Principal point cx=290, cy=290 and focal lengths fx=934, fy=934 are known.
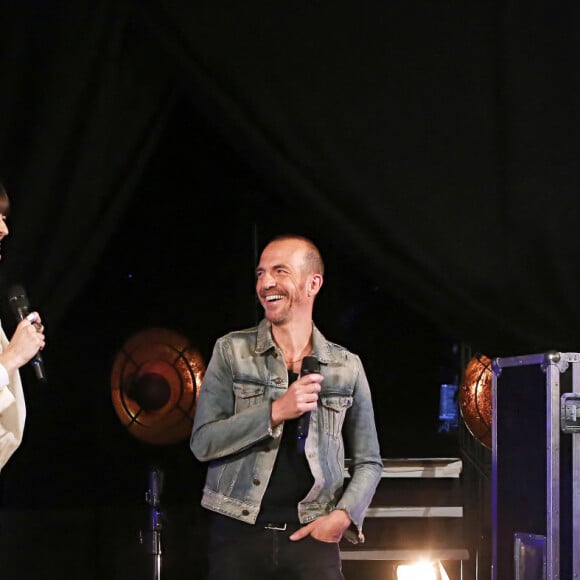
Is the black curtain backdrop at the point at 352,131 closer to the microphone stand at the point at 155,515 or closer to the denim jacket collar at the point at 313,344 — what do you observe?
the denim jacket collar at the point at 313,344

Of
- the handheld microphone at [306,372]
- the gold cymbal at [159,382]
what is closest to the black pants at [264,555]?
the handheld microphone at [306,372]

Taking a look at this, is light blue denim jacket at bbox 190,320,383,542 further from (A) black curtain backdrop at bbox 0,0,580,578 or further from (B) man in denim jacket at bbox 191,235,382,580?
(A) black curtain backdrop at bbox 0,0,580,578

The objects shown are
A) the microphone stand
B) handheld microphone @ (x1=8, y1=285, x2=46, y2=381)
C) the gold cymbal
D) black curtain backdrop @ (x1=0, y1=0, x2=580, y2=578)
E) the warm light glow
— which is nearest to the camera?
handheld microphone @ (x1=8, y1=285, x2=46, y2=381)

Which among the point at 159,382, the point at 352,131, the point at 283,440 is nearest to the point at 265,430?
the point at 283,440

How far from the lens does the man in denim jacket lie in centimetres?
315

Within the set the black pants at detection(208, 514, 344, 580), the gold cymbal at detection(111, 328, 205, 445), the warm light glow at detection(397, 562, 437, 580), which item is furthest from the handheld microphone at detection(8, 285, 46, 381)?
the warm light glow at detection(397, 562, 437, 580)

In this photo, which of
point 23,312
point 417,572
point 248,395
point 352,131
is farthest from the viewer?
point 417,572

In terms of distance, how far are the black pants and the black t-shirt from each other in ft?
0.14

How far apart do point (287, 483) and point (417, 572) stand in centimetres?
149

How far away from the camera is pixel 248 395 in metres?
3.36

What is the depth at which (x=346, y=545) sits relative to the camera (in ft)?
15.6

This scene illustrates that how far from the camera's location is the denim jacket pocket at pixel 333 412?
337cm

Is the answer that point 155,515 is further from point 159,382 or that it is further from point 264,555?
point 159,382

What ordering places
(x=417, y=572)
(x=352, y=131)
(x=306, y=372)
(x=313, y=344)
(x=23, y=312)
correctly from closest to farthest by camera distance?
(x=23, y=312) < (x=306, y=372) < (x=313, y=344) < (x=352, y=131) < (x=417, y=572)
